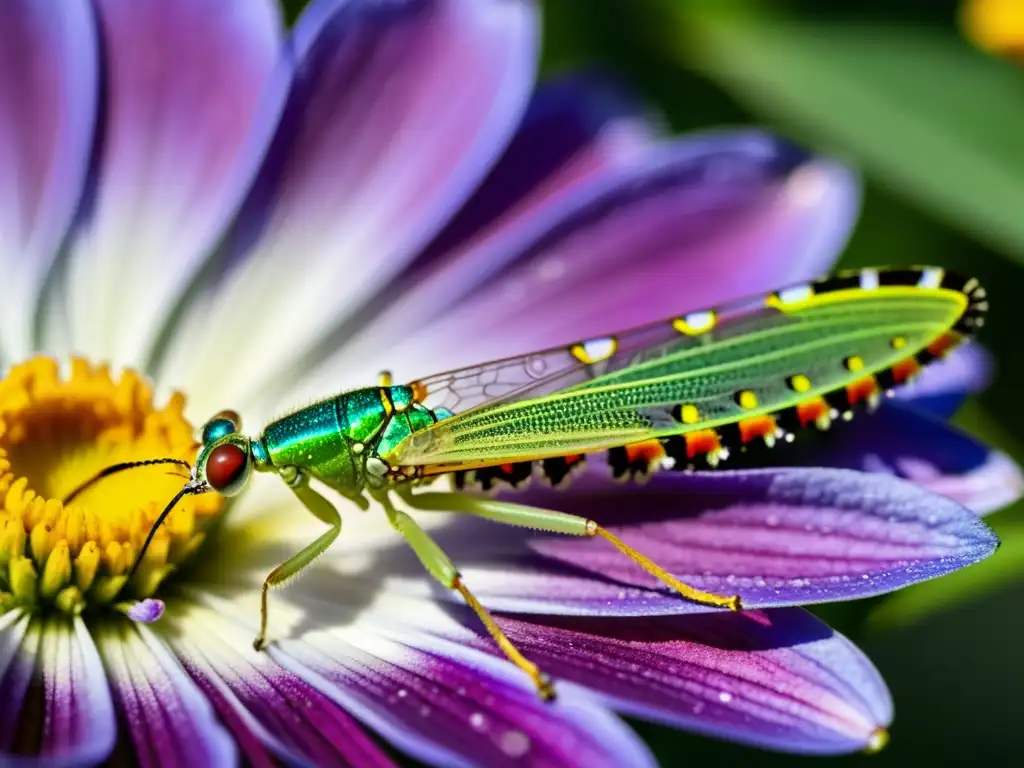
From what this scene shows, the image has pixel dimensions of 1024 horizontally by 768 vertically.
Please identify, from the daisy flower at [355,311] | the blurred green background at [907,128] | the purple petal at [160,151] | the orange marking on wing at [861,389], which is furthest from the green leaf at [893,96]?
the purple petal at [160,151]

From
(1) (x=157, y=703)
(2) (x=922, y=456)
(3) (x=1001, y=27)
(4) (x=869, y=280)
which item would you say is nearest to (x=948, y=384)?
(2) (x=922, y=456)

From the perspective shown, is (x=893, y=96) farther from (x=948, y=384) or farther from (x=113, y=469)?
(x=113, y=469)

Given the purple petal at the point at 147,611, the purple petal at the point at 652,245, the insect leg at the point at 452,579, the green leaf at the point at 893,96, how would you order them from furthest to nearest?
1. the green leaf at the point at 893,96
2. the purple petal at the point at 652,245
3. the purple petal at the point at 147,611
4. the insect leg at the point at 452,579

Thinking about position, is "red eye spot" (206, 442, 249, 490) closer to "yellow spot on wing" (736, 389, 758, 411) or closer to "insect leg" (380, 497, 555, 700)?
"insect leg" (380, 497, 555, 700)

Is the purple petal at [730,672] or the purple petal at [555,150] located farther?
the purple petal at [555,150]

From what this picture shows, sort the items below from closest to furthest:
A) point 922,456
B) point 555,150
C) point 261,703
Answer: point 261,703 < point 922,456 < point 555,150

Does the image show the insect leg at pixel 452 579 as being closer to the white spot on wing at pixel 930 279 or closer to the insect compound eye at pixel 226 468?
the insect compound eye at pixel 226 468

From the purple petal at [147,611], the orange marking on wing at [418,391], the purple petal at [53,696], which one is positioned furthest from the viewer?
the orange marking on wing at [418,391]
